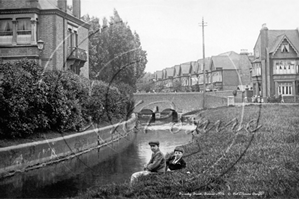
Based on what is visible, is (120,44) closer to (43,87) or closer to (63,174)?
(43,87)

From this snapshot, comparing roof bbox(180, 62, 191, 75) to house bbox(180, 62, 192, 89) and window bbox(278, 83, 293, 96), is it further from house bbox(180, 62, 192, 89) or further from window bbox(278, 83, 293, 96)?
window bbox(278, 83, 293, 96)

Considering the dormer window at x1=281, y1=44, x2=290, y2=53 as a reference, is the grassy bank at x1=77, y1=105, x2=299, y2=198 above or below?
below

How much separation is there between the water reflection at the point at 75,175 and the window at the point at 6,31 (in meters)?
13.5

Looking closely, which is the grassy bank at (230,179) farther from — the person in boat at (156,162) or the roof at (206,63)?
the roof at (206,63)

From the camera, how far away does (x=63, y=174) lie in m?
14.8

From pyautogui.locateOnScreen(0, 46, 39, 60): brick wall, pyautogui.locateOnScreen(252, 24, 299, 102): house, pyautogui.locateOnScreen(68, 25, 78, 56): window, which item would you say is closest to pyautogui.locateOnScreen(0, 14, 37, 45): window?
pyautogui.locateOnScreen(0, 46, 39, 60): brick wall

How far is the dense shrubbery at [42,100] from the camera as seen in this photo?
16.0 metres

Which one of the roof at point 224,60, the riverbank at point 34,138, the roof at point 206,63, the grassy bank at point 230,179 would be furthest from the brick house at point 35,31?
the grassy bank at point 230,179

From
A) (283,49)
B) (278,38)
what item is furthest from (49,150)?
(278,38)

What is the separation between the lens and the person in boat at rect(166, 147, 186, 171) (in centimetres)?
916

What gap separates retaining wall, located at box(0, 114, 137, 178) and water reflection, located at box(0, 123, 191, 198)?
1.31 feet

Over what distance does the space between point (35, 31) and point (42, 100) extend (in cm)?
1290

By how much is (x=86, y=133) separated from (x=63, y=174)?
23.0 ft

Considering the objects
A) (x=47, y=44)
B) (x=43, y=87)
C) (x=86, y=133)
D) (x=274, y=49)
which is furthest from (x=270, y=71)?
(x=43, y=87)
